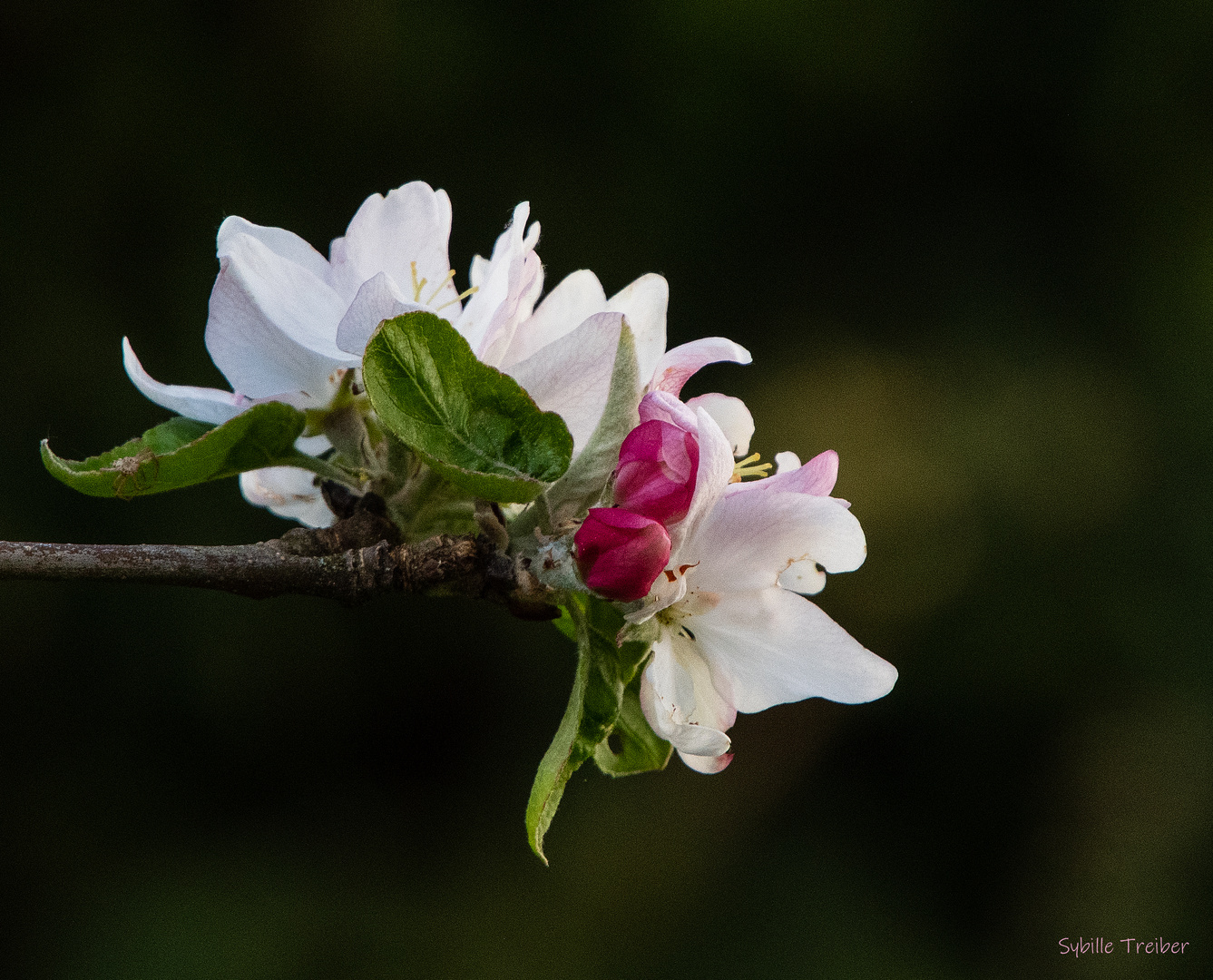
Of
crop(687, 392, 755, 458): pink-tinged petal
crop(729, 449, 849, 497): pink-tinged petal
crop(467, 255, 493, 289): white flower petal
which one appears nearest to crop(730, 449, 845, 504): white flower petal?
crop(729, 449, 849, 497): pink-tinged petal

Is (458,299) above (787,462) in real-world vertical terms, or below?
above

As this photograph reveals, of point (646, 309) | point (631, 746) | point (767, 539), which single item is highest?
point (646, 309)

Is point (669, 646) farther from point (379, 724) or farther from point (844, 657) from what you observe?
point (379, 724)

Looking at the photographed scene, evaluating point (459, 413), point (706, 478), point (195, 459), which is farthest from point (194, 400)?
point (706, 478)

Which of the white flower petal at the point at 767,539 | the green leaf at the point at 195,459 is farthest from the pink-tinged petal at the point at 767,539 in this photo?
the green leaf at the point at 195,459

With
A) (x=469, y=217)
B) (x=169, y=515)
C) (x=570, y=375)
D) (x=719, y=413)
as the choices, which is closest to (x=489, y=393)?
(x=570, y=375)

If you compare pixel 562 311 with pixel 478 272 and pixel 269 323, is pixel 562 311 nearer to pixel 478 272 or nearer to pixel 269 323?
pixel 478 272
